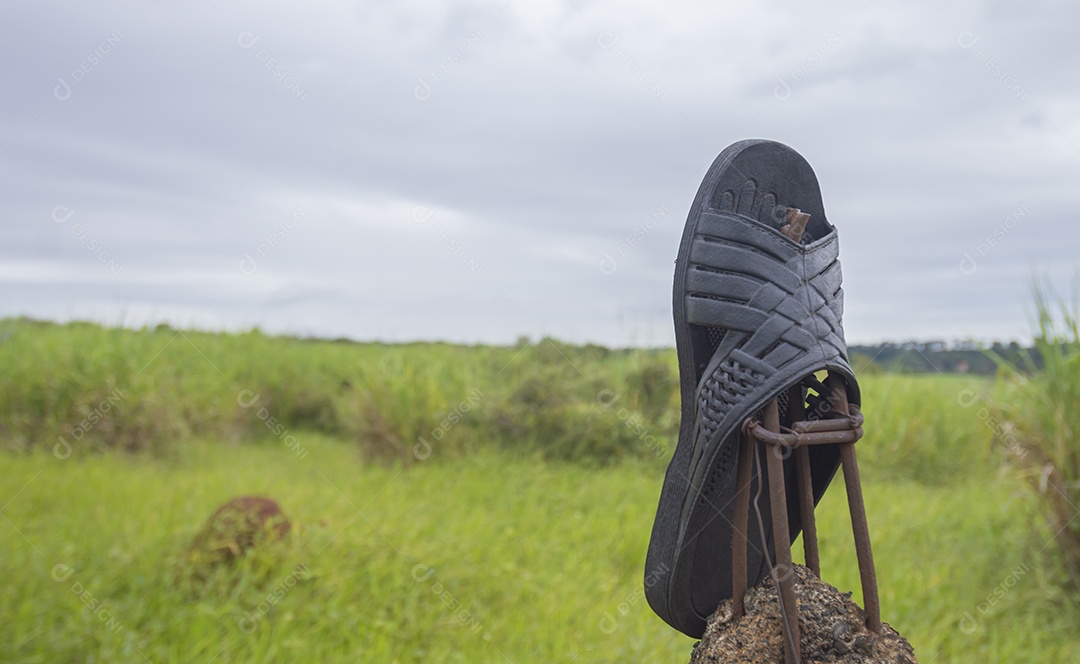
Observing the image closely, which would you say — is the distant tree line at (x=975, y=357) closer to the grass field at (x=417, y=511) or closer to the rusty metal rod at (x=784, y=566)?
the grass field at (x=417, y=511)

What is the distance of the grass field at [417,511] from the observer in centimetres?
297

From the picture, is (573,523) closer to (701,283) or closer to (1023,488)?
(1023,488)

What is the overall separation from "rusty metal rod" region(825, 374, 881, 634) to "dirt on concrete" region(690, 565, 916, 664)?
2 cm

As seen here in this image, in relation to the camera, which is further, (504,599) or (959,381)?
(959,381)

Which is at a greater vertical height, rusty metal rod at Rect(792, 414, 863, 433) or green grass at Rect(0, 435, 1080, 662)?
rusty metal rod at Rect(792, 414, 863, 433)

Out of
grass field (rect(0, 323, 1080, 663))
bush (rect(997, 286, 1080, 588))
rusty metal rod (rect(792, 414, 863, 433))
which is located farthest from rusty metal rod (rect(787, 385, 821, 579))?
bush (rect(997, 286, 1080, 588))

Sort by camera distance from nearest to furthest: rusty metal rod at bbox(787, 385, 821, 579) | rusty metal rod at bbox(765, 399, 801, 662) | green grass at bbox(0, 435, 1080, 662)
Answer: rusty metal rod at bbox(765, 399, 801, 662) → rusty metal rod at bbox(787, 385, 821, 579) → green grass at bbox(0, 435, 1080, 662)

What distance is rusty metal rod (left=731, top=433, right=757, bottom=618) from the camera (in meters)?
1.36

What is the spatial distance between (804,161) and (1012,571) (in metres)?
3.38

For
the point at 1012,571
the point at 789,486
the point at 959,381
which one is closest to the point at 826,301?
the point at 789,486

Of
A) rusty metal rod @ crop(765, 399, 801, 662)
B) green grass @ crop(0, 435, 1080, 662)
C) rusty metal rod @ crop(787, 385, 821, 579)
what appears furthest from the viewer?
green grass @ crop(0, 435, 1080, 662)

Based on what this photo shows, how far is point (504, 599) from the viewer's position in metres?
3.34

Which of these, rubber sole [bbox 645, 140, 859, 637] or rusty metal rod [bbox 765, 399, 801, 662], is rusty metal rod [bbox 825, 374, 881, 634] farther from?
rusty metal rod [bbox 765, 399, 801, 662]

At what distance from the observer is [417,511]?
424 centimetres
